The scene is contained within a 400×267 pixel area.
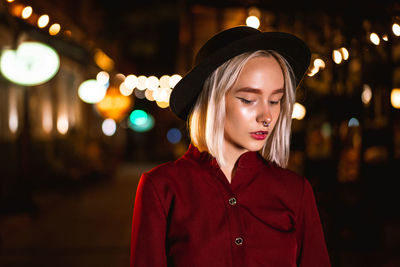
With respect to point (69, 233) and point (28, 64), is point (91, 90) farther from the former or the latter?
point (69, 233)

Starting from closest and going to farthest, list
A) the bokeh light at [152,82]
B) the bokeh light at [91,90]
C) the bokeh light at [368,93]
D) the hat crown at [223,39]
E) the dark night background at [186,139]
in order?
1. the hat crown at [223,39]
2. the dark night background at [186,139]
3. the bokeh light at [368,93]
4. the bokeh light at [91,90]
5. the bokeh light at [152,82]

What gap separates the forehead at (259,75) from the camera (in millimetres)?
1953

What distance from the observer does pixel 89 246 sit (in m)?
7.16

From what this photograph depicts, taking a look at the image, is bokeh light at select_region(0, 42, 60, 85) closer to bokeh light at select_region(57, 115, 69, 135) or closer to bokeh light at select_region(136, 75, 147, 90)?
bokeh light at select_region(136, 75, 147, 90)

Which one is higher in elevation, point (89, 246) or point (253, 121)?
point (253, 121)

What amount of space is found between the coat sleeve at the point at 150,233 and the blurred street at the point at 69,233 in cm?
453

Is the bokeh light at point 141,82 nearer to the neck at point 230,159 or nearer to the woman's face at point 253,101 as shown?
the neck at point 230,159

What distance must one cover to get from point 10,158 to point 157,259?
1159 cm

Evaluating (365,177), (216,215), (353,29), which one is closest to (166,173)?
(216,215)

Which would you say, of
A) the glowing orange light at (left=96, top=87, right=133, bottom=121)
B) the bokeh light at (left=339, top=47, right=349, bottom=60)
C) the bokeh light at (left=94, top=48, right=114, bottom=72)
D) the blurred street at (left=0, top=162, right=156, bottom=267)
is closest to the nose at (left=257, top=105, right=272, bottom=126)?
the bokeh light at (left=339, top=47, right=349, bottom=60)

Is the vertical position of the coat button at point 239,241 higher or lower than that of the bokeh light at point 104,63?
lower

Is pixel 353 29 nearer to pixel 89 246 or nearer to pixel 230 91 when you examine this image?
pixel 230 91

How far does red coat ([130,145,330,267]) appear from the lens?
1873 millimetres

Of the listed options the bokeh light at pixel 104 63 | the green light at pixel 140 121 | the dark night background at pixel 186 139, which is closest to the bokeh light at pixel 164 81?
the dark night background at pixel 186 139
